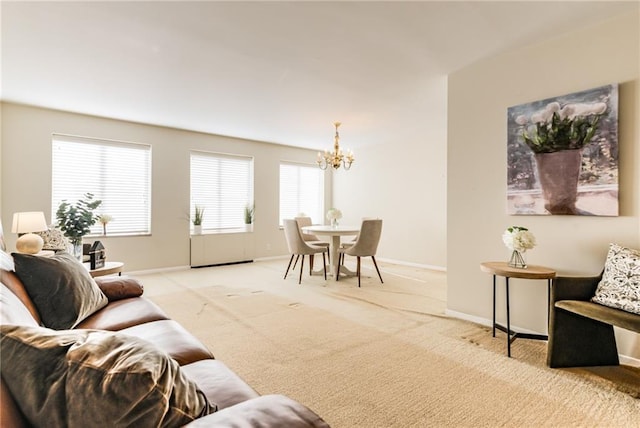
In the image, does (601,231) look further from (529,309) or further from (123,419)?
(123,419)

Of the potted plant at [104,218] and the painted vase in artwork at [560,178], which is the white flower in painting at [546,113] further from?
the potted plant at [104,218]

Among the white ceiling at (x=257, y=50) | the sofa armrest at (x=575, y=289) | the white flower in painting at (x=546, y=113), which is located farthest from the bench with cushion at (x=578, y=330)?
the white ceiling at (x=257, y=50)

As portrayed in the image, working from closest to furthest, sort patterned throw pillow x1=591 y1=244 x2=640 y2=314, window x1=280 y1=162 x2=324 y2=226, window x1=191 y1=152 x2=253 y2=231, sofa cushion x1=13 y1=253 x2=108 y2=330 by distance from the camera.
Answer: sofa cushion x1=13 y1=253 x2=108 y2=330, patterned throw pillow x1=591 y1=244 x2=640 y2=314, window x1=191 y1=152 x2=253 y2=231, window x1=280 y1=162 x2=324 y2=226

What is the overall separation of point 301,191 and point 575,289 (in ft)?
18.8

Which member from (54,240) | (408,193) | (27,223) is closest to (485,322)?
(408,193)

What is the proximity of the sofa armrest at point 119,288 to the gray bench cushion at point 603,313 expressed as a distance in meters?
2.93

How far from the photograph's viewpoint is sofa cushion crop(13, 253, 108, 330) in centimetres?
160

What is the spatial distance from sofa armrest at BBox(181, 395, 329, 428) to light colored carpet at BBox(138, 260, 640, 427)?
938 millimetres

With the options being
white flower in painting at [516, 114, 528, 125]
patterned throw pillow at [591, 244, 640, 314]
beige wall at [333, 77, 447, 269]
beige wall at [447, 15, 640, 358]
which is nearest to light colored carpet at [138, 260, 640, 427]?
beige wall at [447, 15, 640, 358]

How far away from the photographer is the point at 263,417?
0.80 metres

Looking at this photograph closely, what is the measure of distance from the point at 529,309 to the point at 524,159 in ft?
4.15

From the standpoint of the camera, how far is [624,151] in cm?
225

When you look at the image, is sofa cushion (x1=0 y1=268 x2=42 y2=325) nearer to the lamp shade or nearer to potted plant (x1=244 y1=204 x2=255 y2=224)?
the lamp shade

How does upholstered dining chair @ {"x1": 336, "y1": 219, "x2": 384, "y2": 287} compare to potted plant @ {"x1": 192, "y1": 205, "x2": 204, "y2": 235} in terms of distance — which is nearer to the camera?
upholstered dining chair @ {"x1": 336, "y1": 219, "x2": 384, "y2": 287}
